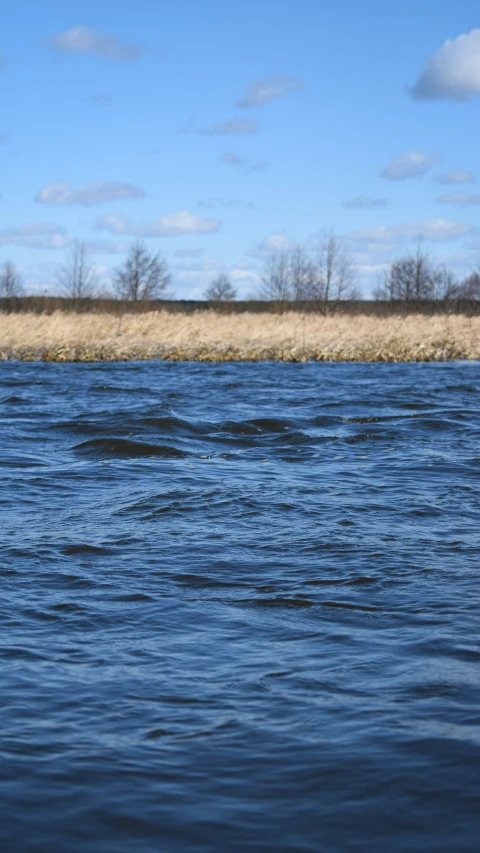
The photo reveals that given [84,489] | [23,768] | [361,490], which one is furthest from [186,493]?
[23,768]

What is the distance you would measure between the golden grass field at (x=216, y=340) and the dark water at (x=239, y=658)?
53.7 ft

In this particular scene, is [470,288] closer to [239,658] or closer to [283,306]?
[283,306]

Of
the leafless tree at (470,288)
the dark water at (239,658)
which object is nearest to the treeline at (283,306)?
the leafless tree at (470,288)

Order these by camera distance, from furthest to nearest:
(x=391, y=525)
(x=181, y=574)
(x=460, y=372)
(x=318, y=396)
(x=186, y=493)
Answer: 1. (x=460, y=372)
2. (x=318, y=396)
3. (x=186, y=493)
4. (x=391, y=525)
5. (x=181, y=574)

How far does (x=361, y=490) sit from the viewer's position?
28.0ft

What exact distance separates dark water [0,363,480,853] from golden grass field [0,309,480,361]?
16.4 metres

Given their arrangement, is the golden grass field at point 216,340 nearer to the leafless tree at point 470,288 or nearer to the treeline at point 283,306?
the treeline at point 283,306

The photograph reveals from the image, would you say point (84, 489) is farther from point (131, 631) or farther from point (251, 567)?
point (131, 631)

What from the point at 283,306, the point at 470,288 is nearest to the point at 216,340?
the point at 283,306

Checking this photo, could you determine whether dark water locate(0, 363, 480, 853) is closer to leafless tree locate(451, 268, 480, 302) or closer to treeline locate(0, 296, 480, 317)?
treeline locate(0, 296, 480, 317)

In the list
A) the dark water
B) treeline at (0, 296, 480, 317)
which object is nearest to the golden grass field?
treeline at (0, 296, 480, 317)

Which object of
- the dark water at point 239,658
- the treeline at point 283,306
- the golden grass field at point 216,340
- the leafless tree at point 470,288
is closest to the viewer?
the dark water at point 239,658

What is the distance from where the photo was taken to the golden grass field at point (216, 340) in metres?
26.0

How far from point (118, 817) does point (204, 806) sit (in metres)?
0.28
